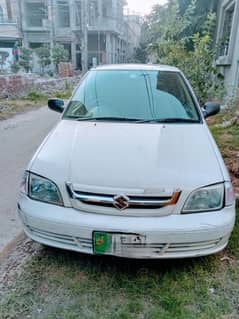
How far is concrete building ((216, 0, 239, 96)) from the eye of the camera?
7833mm

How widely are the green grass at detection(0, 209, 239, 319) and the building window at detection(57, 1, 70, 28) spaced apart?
36.0 metres

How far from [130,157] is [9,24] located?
36509mm

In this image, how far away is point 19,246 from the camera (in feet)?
8.18

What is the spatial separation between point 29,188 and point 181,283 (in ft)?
4.25

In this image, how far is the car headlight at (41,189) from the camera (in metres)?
1.94

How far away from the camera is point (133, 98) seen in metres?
2.93

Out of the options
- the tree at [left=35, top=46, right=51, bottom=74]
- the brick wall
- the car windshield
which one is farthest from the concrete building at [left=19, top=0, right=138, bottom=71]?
the car windshield

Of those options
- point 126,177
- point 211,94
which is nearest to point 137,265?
point 126,177

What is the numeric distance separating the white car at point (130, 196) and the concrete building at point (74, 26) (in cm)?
3122

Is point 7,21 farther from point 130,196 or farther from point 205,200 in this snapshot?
point 205,200

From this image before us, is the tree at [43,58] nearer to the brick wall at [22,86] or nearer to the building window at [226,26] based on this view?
the brick wall at [22,86]

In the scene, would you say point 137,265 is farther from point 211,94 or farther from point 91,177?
point 211,94

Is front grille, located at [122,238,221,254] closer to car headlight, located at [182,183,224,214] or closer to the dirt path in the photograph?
car headlight, located at [182,183,224,214]

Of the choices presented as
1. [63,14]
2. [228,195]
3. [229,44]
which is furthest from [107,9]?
[228,195]
